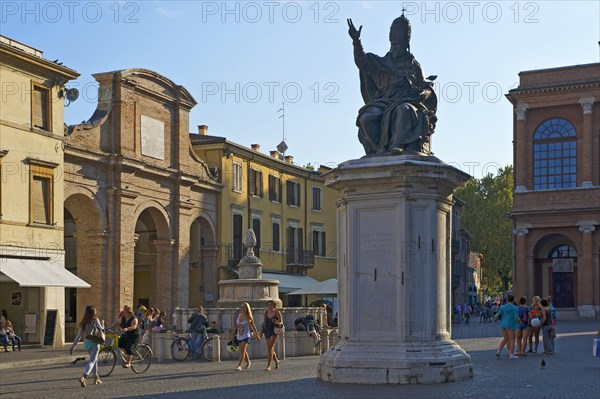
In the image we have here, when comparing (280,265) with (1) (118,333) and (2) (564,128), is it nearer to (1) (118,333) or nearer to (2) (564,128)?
(2) (564,128)

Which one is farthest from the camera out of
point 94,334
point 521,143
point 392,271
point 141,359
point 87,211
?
point 521,143

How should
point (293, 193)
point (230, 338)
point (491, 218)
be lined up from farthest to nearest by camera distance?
point (491, 218) → point (293, 193) → point (230, 338)

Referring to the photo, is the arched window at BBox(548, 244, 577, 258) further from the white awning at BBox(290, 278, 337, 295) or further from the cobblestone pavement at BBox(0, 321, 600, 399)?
the cobblestone pavement at BBox(0, 321, 600, 399)

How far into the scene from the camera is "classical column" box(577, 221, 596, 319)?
55.6 meters

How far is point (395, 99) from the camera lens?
48.9 ft

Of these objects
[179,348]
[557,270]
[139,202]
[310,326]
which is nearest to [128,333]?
[179,348]

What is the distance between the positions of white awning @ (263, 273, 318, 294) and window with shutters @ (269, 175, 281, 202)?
4.61 m

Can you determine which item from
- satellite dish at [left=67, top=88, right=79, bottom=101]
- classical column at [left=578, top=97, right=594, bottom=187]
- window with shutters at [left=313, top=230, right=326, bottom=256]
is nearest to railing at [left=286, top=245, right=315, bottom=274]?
window with shutters at [left=313, top=230, right=326, bottom=256]

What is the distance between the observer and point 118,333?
73.2 ft

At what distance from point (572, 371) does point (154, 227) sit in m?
31.8

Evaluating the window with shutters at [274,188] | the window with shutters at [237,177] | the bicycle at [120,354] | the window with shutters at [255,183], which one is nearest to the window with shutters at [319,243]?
the window with shutters at [274,188]

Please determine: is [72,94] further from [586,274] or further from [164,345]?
[586,274]

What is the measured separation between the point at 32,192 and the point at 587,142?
1334 inches

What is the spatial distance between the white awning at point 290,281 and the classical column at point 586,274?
15.5 m
